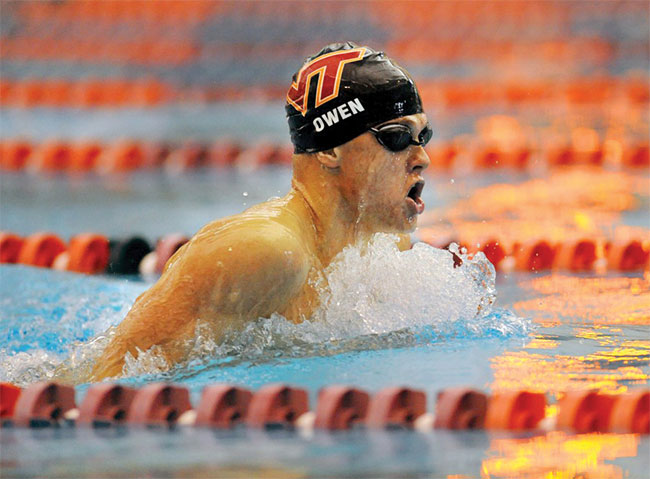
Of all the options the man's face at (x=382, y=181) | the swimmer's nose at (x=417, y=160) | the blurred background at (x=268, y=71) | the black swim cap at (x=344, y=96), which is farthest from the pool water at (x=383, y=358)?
the blurred background at (x=268, y=71)

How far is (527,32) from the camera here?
12898 mm

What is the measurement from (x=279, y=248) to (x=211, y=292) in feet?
0.66

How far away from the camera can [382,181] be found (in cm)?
327

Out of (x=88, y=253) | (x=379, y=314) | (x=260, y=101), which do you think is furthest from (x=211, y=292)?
(x=260, y=101)

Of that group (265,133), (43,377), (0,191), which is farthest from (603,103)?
(43,377)

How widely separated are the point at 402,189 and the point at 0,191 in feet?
14.3

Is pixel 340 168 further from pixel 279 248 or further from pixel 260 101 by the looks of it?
pixel 260 101

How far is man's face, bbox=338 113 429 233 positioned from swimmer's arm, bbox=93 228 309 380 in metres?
0.35

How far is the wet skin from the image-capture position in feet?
9.66

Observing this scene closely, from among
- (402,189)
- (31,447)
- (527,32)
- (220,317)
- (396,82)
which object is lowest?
(31,447)

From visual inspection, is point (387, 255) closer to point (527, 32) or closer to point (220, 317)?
point (220, 317)

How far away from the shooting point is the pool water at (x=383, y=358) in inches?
96.4

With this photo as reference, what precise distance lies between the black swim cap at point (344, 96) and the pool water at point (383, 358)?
35 cm

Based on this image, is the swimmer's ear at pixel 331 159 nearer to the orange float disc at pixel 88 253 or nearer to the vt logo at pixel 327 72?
the vt logo at pixel 327 72
